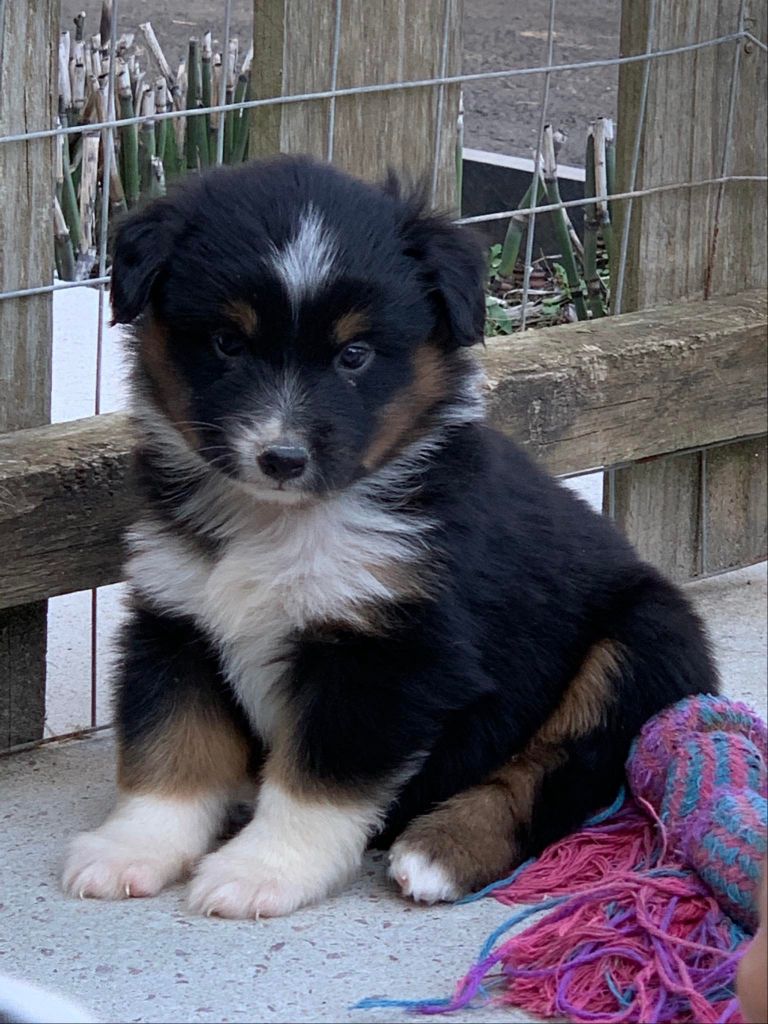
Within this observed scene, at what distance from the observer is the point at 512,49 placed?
40.6ft

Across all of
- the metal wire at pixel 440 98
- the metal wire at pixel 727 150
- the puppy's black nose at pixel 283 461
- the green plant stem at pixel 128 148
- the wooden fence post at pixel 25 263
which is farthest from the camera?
the green plant stem at pixel 128 148

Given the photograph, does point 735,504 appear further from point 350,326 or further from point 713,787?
point 350,326

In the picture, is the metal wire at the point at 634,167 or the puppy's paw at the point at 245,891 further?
the metal wire at the point at 634,167

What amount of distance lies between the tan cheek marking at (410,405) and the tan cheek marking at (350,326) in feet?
0.53

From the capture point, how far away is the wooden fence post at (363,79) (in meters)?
3.75

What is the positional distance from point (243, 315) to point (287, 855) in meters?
0.96

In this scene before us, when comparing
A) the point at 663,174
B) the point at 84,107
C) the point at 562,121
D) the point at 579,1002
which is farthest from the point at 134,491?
the point at 562,121

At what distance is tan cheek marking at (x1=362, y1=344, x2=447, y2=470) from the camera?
2965mm

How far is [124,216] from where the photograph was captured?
3.03 meters

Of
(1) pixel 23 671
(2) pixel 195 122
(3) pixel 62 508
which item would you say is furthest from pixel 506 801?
(2) pixel 195 122

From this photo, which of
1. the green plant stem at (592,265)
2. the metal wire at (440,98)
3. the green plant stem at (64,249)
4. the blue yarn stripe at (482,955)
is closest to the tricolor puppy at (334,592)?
the blue yarn stripe at (482,955)

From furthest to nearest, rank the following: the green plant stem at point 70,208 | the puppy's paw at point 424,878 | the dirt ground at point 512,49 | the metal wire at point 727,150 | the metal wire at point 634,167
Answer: the dirt ground at point 512,49, the green plant stem at point 70,208, the metal wire at point 727,150, the metal wire at point 634,167, the puppy's paw at point 424,878

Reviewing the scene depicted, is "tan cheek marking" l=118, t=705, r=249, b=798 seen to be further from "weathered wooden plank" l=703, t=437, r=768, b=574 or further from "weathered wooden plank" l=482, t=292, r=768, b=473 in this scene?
"weathered wooden plank" l=703, t=437, r=768, b=574

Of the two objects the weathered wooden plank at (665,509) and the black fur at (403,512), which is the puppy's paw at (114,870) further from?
the weathered wooden plank at (665,509)
